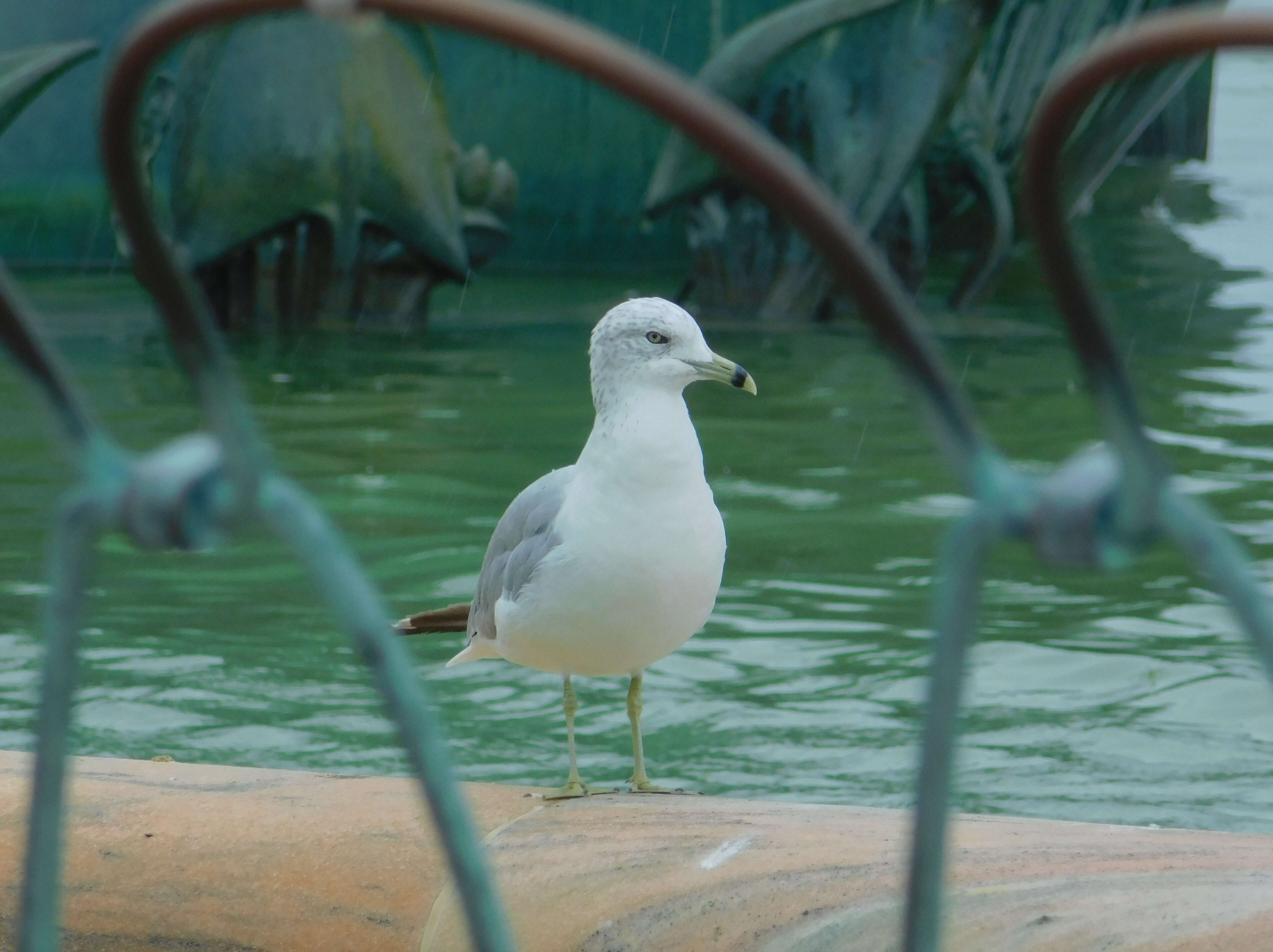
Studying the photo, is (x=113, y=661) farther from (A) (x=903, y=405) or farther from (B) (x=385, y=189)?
(B) (x=385, y=189)

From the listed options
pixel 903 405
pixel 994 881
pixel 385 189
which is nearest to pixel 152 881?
pixel 994 881

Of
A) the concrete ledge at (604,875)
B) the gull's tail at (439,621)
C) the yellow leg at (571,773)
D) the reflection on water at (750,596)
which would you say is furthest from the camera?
the reflection on water at (750,596)

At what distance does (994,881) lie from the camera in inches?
92.5

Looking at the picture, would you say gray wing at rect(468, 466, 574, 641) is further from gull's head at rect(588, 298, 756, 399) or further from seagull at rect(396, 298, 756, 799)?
gull's head at rect(588, 298, 756, 399)

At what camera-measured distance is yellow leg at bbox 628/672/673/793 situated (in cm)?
331

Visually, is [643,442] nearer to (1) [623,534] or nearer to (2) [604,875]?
(1) [623,534]

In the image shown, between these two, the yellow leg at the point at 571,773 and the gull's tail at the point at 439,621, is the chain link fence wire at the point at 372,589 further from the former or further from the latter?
the gull's tail at the point at 439,621

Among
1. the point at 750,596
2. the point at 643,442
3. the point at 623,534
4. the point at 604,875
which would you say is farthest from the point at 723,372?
the point at 750,596

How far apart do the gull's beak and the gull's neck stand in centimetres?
10

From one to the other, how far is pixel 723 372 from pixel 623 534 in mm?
478

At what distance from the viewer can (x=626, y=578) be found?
310 cm

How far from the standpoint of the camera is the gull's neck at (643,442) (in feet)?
10.3

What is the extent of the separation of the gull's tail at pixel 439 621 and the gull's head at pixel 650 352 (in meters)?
0.75

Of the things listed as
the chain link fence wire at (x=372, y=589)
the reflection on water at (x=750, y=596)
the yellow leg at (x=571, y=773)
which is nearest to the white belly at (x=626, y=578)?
the yellow leg at (x=571, y=773)
